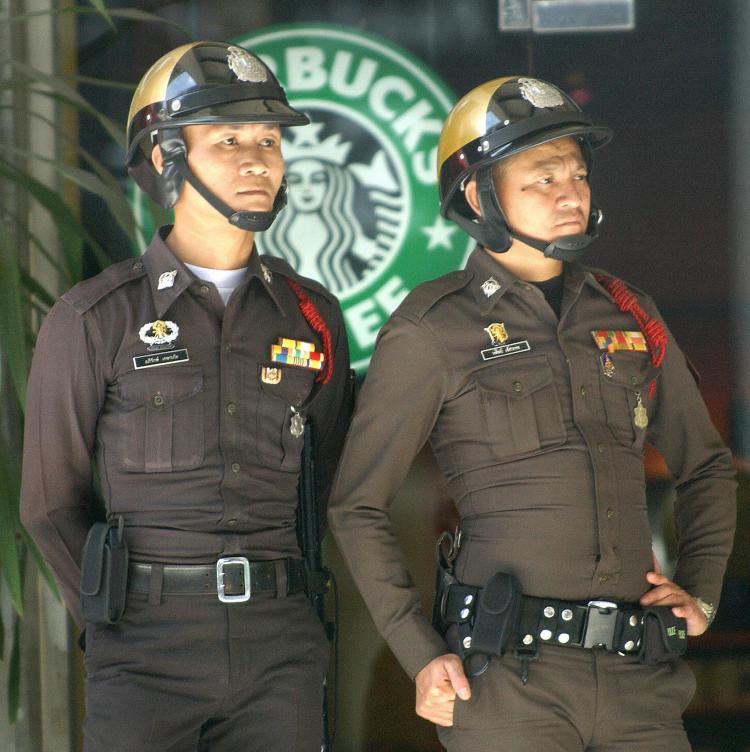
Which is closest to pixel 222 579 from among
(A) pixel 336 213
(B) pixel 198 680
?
(B) pixel 198 680

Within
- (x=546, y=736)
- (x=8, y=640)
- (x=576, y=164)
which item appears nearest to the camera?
(x=546, y=736)

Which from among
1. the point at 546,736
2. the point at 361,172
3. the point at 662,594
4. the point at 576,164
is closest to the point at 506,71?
the point at 361,172

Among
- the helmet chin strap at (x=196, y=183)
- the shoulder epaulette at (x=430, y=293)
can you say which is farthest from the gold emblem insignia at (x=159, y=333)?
the shoulder epaulette at (x=430, y=293)

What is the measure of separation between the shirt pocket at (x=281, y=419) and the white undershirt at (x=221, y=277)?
20 centimetres

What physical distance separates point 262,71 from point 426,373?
727 mm

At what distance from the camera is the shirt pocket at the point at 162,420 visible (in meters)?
2.46

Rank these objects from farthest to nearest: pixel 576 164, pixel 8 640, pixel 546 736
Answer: pixel 8 640
pixel 576 164
pixel 546 736

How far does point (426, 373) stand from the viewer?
2521mm

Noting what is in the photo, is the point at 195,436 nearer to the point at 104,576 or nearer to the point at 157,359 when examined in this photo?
the point at 157,359

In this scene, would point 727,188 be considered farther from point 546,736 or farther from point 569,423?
point 546,736

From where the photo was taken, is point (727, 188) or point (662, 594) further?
point (727, 188)

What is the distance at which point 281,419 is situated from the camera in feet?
8.45

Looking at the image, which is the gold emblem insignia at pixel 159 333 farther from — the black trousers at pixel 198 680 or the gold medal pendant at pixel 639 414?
the gold medal pendant at pixel 639 414

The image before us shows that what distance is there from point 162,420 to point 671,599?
1.03 metres
